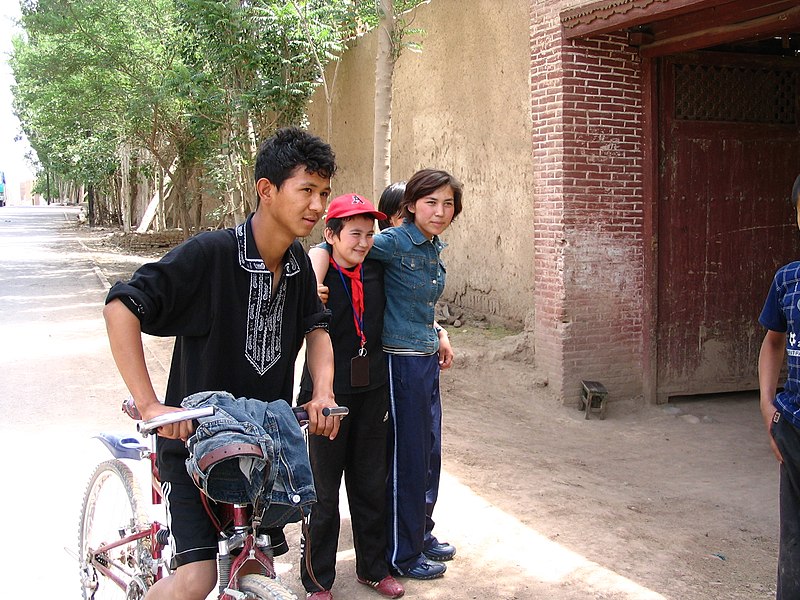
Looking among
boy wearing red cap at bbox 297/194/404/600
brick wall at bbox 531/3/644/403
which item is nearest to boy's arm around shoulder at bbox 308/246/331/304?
boy wearing red cap at bbox 297/194/404/600

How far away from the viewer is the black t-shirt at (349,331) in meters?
3.83

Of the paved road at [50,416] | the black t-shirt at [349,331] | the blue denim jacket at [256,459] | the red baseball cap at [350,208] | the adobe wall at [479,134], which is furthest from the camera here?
the adobe wall at [479,134]

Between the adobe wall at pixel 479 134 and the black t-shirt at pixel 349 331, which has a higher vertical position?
the adobe wall at pixel 479 134

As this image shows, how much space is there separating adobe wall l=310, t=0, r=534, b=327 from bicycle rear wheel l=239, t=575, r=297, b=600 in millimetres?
7233

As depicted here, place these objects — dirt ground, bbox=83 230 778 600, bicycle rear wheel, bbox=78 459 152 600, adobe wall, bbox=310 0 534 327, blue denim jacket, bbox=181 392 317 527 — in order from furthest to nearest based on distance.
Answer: adobe wall, bbox=310 0 534 327, dirt ground, bbox=83 230 778 600, bicycle rear wheel, bbox=78 459 152 600, blue denim jacket, bbox=181 392 317 527

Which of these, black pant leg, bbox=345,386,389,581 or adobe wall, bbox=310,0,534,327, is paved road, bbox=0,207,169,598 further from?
adobe wall, bbox=310,0,534,327

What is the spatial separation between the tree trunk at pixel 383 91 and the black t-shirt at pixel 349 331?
5.43m

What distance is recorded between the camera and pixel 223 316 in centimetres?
260

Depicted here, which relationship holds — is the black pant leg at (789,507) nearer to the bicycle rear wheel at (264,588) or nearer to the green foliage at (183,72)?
the bicycle rear wheel at (264,588)

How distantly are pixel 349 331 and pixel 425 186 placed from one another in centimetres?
80

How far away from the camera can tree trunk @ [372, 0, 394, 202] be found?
9000mm

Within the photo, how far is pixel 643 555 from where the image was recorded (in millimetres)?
4816

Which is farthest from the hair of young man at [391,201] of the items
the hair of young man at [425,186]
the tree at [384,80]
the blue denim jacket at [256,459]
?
the tree at [384,80]

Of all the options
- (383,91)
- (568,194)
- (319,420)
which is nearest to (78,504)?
(319,420)
